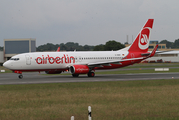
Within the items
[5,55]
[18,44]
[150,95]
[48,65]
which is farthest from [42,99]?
[18,44]

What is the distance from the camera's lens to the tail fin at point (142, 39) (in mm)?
50375

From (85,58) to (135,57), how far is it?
9437mm

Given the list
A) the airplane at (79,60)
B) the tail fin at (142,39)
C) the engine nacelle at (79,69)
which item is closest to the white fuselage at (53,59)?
the airplane at (79,60)

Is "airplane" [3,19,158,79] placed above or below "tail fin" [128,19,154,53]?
below

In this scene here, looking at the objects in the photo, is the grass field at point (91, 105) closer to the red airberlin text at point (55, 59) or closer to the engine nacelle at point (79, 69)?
the engine nacelle at point (79, 69)

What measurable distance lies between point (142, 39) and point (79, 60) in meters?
13.1

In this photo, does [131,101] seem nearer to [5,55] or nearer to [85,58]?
[85,58]

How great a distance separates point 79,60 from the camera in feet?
149

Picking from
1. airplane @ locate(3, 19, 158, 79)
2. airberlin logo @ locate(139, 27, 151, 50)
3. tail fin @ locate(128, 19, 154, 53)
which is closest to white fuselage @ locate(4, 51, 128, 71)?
airplane @ locate(3, 19, 158, 79)

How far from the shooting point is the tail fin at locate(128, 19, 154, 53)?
165ft

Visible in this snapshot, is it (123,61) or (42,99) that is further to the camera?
(123,61)

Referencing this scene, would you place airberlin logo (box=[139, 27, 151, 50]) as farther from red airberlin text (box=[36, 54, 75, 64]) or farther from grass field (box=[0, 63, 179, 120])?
grass field (box=[0, 63, 179, 120])

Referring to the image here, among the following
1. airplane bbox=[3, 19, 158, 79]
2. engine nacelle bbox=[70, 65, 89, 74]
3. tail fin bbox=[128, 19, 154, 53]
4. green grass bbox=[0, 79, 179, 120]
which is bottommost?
green grass bbox=[0, 79, 179, 120]

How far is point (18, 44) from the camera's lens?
516 ft
